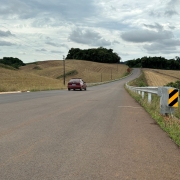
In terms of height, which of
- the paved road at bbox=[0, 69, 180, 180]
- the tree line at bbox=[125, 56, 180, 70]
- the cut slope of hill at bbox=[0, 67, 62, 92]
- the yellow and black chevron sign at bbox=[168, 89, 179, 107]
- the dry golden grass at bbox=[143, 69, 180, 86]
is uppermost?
the tree line at bbox=[125, 56, 180, 70]

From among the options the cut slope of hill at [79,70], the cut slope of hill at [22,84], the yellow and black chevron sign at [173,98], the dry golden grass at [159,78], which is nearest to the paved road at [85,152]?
the yellow and black chevron sign at [173,98]

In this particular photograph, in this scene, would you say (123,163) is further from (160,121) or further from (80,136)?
(160,121)

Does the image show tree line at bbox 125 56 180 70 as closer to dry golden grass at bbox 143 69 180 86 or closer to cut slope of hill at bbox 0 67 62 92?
dry golden grass at bbox 143 69 180 86

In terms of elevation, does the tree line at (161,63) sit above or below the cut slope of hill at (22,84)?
above

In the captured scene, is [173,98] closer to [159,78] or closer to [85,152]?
[85,152]

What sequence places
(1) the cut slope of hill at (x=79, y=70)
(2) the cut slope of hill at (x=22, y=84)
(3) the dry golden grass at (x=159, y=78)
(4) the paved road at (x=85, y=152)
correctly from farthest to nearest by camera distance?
(1) the cut slope of hill at (x=79, y=70) < (3) the dry golden grass at (x=159, y=78) < (2) the cut slope of hill at (x=22, y=84) < (4) the paved road at (x=85, y=152)

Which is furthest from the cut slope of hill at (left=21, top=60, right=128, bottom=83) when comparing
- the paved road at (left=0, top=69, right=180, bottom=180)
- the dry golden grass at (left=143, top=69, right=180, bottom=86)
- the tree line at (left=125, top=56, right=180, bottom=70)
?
the paved road at (left=0, top=69, right=180, bottom=180)

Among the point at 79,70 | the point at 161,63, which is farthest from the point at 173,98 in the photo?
the point at 161,63

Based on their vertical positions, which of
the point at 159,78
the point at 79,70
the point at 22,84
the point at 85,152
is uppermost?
the point at 79,70

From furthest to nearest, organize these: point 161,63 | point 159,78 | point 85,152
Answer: point 161,63
point 159,78
point 85,152

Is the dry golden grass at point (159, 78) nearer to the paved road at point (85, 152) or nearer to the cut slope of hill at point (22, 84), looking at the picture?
the cut slope of hill at point (22, 84)

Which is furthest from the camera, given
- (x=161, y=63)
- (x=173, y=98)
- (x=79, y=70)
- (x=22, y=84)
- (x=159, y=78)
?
(x=161, y=63)

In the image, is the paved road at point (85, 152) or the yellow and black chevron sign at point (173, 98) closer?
the paved road at point (85, 152)

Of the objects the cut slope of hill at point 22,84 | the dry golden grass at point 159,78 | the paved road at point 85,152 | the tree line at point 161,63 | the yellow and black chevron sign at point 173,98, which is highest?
the tree line at point 161,63
